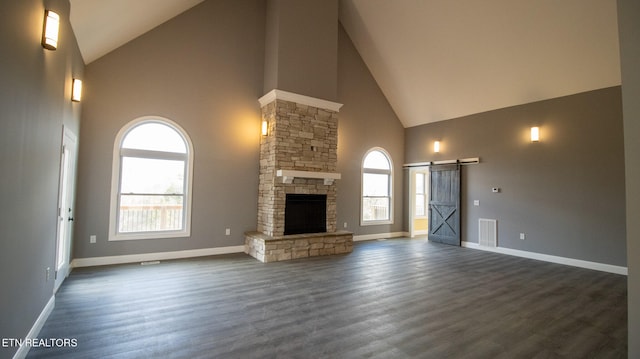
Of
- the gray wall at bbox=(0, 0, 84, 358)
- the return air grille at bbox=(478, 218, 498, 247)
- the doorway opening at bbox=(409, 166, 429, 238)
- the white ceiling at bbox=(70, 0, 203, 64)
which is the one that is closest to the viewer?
the gray wall at bbox=(0, 0, 84, 358)

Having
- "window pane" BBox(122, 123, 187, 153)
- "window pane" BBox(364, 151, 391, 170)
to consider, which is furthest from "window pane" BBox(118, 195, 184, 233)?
"window pane" BBox(364, 151, 391, 170)

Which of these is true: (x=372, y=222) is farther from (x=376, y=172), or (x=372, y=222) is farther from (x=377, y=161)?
(x=377, y=161)

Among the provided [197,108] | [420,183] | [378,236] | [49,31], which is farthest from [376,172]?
[49,31]

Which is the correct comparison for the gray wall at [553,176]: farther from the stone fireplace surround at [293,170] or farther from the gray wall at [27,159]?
the gray wall at [27,159]

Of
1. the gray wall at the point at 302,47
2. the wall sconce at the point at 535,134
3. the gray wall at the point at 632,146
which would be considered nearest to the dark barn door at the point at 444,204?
the wall sconce at the point at 535,134

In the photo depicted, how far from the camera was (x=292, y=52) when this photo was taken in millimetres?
6223

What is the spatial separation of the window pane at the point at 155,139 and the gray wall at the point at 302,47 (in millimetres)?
2144

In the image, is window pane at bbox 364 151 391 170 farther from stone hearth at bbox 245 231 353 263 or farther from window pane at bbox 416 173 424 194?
stone hearth at bbox 245 231 353 263

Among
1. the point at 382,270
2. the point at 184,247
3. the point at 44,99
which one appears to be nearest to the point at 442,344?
the point at 382,270

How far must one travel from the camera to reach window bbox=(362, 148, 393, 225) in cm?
826

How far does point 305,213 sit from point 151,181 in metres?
3.01

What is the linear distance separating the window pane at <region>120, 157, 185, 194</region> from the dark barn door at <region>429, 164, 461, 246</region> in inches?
251

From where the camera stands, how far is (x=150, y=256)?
17.5 ft

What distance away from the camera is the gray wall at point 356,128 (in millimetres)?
7802
